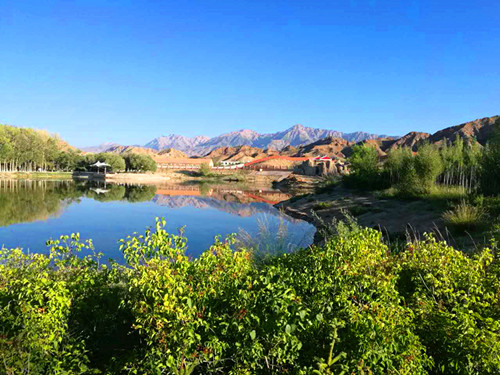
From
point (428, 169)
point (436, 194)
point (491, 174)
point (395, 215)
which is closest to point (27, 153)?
point (428, 169)

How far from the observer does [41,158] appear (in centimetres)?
8300

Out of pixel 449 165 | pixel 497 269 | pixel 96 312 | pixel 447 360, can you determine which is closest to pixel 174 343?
pixel 96 312

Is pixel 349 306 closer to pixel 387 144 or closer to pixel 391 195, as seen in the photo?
pixel 391 195

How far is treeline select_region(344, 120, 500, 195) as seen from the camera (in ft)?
56.7

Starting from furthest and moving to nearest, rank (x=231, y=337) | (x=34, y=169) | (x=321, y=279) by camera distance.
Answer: (x=34, y=169) < (x=321, y=279) < (x=231, y=337)

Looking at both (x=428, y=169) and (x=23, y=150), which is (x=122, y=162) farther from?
(x=428, y=169)

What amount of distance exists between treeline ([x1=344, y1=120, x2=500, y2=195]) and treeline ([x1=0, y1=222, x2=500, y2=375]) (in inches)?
637

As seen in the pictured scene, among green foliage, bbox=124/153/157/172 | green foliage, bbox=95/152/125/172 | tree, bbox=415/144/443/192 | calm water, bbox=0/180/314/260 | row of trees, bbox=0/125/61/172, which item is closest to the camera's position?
calm water, bbox=0/180/314/260

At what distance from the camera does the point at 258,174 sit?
297ft

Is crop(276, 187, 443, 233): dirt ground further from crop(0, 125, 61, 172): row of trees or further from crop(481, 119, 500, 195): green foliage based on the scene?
crop(0, 125, 61, 172): row of trees

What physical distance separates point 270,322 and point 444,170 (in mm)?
28180

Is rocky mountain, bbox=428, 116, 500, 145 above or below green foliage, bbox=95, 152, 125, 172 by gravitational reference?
above

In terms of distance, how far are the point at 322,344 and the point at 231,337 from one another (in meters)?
0.90

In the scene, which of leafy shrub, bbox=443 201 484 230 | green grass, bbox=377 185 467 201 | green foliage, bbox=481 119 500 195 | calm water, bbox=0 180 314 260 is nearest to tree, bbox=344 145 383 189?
green grass, bbox=377 185 467 201
